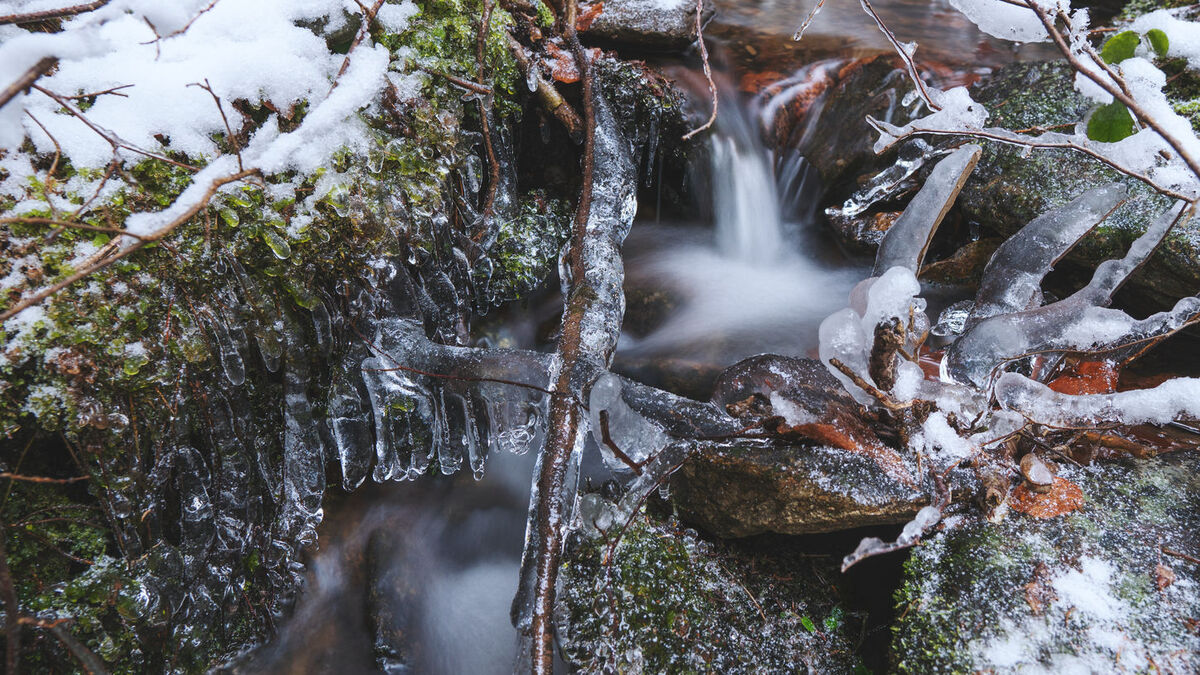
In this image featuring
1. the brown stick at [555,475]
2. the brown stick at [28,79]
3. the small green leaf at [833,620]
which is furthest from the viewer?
A: the small green leaf at [833,620]

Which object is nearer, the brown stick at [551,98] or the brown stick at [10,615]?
the brown stick at [10,615]

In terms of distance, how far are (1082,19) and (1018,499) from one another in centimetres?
192

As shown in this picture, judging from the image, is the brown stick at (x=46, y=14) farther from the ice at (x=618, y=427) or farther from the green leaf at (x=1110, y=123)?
the green leaf at (x=1110, y=123)

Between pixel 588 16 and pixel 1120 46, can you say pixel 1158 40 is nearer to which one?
pixel 1120 46

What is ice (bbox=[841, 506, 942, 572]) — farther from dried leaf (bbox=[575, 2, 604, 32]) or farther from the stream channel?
dried leaf (bbox=[575, 2, 604, 32])

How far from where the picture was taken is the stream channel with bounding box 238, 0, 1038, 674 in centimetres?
246

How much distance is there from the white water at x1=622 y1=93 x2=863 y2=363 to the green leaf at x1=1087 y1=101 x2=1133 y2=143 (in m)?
1.42

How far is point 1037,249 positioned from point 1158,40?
1.11 meters

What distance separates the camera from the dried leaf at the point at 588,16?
11.7 ft

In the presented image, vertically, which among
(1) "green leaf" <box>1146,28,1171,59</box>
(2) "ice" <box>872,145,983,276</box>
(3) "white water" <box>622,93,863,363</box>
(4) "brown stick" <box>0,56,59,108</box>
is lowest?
(3) "white water" <box>622,93,863,363</box>

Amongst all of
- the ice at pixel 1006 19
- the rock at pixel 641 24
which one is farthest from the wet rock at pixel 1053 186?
the rock at pixel 641 24

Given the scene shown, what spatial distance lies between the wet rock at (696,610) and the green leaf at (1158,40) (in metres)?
2.66

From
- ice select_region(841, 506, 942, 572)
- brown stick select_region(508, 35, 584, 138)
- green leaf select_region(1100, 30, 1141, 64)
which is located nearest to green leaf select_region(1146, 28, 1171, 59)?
green leaf select_region(1100, 30, 1141, 64)

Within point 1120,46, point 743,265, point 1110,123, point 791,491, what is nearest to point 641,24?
point 743,265
